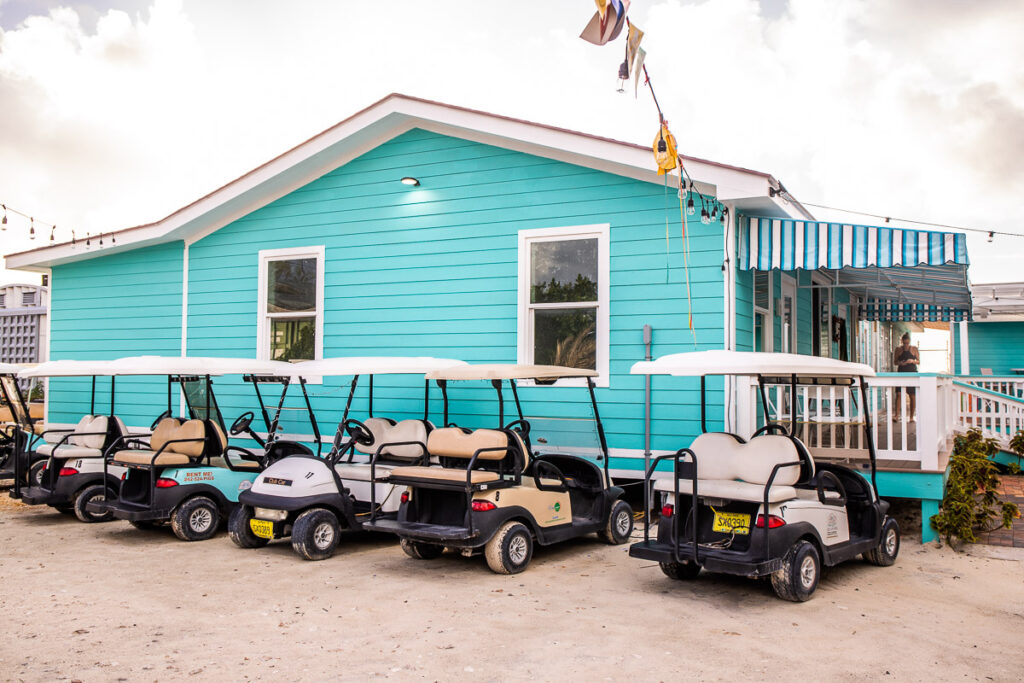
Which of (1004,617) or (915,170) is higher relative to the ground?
(915,170)

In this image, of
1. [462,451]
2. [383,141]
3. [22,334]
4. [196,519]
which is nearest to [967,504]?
[462,451]

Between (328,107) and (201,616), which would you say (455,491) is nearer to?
(201,616)

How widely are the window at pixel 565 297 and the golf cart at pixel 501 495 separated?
4.15ft

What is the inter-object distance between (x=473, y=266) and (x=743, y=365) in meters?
4.07

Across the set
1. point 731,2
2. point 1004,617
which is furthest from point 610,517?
point 731,2

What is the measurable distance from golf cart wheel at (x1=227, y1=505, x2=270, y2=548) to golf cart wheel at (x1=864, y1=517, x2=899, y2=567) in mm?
4865

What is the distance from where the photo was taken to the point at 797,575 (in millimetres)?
4895

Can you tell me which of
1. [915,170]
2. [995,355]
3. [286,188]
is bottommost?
[995,355]

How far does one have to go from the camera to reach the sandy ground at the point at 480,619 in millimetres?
3807

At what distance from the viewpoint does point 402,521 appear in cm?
603

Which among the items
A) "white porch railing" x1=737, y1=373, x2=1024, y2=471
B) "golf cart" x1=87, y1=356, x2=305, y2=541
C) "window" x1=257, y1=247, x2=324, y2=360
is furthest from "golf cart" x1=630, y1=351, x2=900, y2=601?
"window" x1=257, y1=247, x2=324, y2=360

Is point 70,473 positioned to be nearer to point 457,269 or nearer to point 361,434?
point 361,434

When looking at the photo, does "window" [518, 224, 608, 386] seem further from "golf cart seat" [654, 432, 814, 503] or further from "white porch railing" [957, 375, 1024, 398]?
"white porch railing" [957, 375, 1024, 398]

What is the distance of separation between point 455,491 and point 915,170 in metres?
14.0
